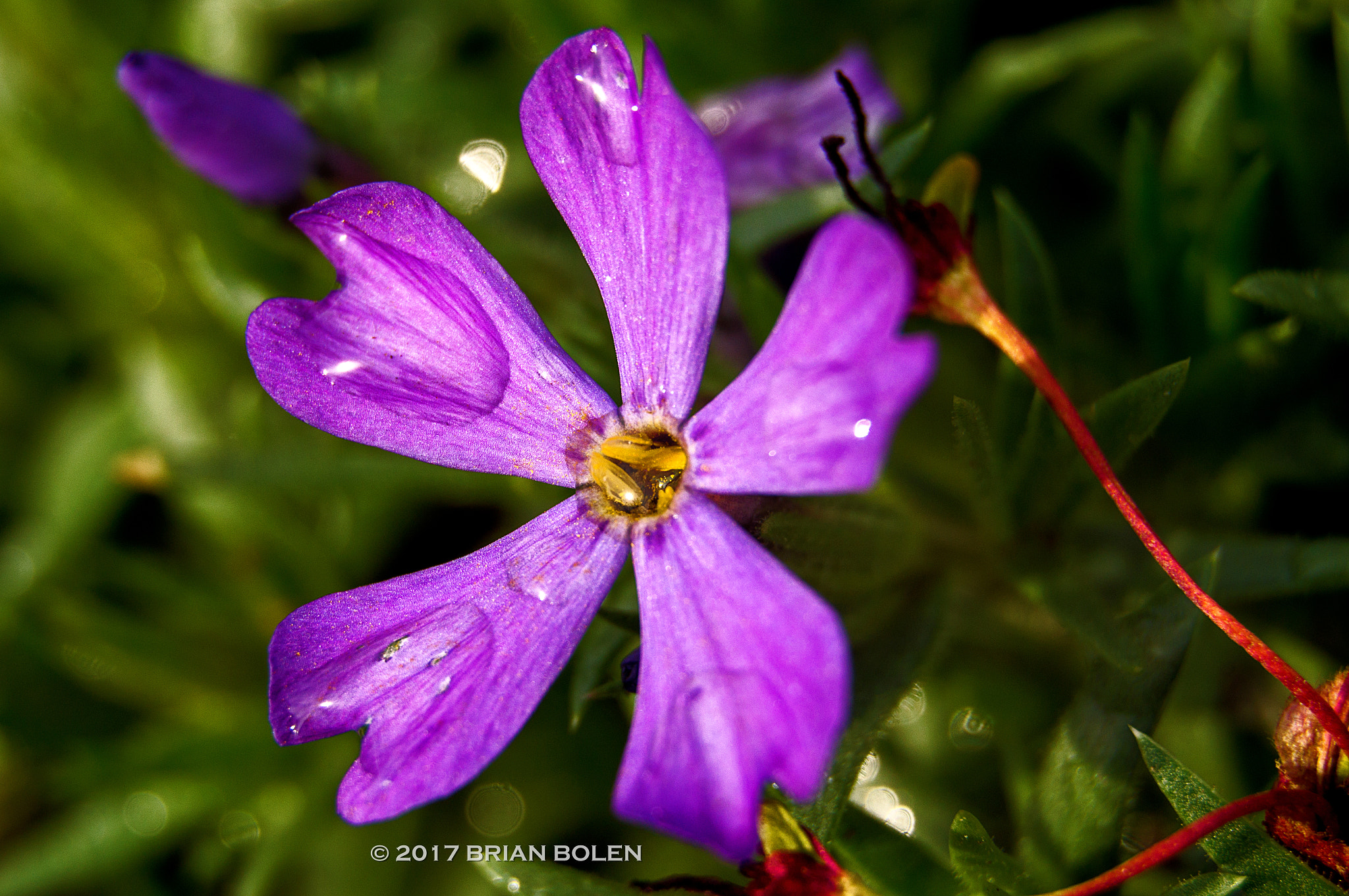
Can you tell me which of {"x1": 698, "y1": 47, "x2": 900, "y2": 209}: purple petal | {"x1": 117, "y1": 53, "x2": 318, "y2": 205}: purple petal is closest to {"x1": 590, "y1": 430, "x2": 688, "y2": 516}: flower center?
{"x1": 698, "y1": 47, "x2": 900, "y2": 209}: purple petal

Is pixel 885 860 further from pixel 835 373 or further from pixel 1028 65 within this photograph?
pixel 1028 65

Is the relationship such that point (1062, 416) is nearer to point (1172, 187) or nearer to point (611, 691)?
point (611, 691)

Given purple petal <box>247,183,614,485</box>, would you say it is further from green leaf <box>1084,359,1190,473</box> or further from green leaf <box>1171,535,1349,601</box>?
green leaf <box>1171,535,1349,601</box>

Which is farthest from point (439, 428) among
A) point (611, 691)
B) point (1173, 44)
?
point (1173, 44)

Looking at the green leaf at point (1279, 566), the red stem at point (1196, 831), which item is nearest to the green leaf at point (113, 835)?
the red stem at point (1196, 831)

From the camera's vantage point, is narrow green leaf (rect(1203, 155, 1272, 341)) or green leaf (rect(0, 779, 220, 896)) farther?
green leaf (rect(0, 779, 220, 896))
